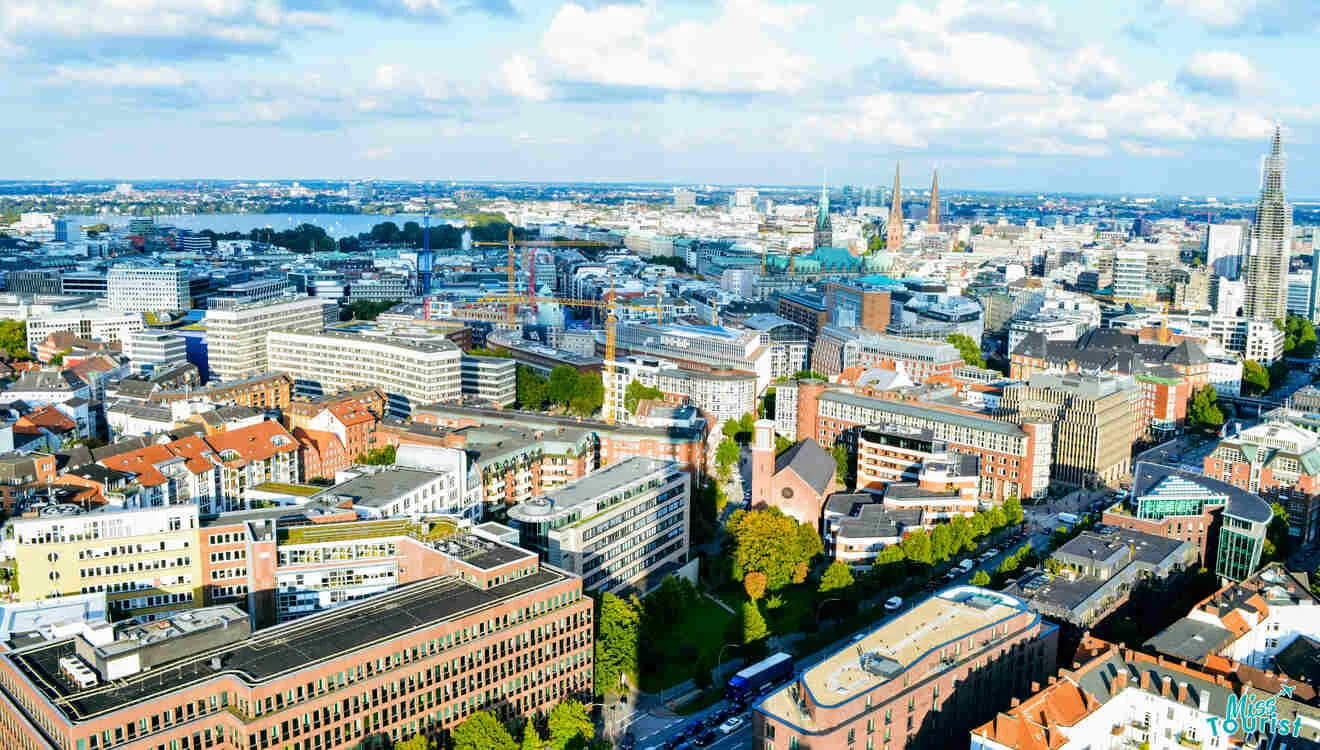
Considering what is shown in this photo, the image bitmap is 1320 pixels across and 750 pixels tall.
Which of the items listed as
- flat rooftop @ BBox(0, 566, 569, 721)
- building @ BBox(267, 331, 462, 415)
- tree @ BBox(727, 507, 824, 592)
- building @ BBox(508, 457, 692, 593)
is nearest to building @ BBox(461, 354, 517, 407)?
building @ BBox(267, 331, 462, 415)

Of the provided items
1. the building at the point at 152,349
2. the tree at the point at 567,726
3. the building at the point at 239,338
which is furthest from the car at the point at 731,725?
the building at the point at 152,349

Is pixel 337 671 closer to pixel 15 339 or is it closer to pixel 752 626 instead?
pixel 752 626

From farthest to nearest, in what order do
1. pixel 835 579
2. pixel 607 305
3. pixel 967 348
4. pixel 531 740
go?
pixel 607 305 < pixel 967 348 < pixel 835 579 < pixel 531 740

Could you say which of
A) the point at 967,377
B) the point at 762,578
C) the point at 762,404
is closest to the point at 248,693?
the point at 762,578

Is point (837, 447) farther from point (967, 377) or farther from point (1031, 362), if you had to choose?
point (1031, 362)

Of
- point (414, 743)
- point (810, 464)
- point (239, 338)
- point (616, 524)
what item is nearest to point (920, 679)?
point (414, 743)

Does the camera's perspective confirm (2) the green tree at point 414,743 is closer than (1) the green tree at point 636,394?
Yes

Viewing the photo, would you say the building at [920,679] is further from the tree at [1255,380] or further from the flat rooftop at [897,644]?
the tree at [1255,380]
